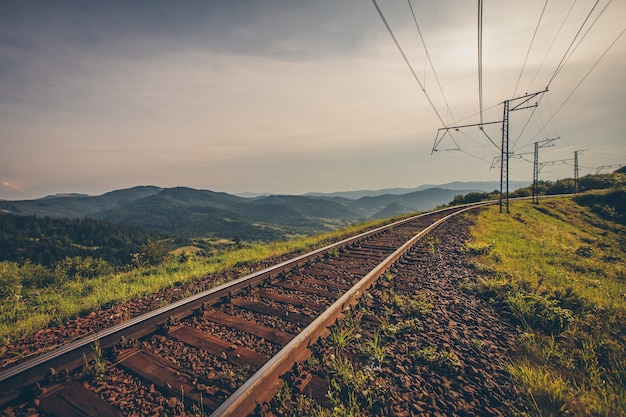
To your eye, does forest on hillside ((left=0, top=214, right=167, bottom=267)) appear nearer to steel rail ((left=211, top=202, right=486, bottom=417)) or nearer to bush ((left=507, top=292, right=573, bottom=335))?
steel rail ((left=211, top=202, right=486, bottom=417))

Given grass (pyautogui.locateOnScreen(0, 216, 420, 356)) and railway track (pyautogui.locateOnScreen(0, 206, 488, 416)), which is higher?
railway track (pyautogui.locateOnScreen(0, 206, 488, 416))

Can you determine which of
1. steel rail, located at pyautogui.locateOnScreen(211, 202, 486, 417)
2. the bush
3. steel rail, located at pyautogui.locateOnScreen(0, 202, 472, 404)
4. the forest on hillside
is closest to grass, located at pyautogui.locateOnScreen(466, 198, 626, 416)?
the bush

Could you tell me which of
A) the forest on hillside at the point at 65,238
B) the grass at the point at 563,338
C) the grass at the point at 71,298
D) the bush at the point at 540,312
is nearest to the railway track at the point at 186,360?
the grass at the point at 71,298

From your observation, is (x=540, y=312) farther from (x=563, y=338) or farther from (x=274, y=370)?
(x=274, y=370)

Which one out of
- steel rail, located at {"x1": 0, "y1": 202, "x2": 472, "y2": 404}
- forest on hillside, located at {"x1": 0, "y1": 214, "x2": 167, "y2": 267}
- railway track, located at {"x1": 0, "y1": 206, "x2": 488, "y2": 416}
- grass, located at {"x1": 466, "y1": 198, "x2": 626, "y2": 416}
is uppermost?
steel rail, located at {"x1": 0, "y1": 202, "x2": 472, "y2": 404}

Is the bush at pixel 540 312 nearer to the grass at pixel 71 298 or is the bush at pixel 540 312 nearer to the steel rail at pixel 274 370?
the steel rail at pixel 274 370

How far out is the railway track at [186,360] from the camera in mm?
2521

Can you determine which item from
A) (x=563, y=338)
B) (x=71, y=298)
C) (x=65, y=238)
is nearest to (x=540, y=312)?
(x=563, y=338)

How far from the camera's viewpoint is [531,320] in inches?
167

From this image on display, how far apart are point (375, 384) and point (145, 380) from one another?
7.90 ft

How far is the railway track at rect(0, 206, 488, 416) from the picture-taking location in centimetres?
252

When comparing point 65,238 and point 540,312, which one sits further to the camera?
point 65,238

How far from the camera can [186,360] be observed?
3193 millimetres

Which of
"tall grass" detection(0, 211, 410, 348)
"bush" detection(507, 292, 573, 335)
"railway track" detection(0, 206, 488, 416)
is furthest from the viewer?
"tall grass" detection(0, 211, 410, 348)
